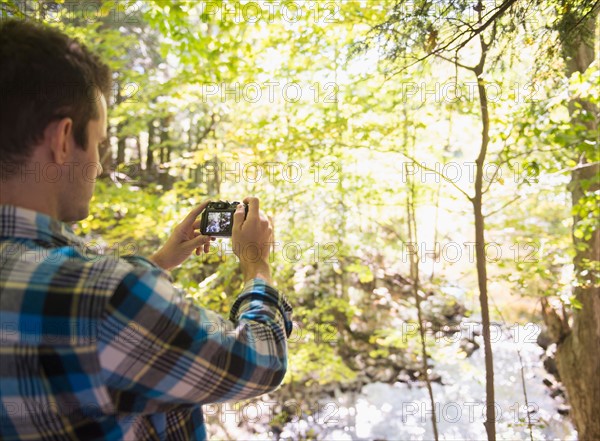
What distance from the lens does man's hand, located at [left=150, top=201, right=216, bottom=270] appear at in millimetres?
1377

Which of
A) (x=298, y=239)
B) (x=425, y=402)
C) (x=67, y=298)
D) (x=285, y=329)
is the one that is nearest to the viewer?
(x=67, y=298)

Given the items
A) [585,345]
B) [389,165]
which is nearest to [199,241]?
[389,165]

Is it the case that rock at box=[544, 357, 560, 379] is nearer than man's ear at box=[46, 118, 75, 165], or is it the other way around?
man's ear at box=[46, 118, 75, 165]

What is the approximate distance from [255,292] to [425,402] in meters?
7.86

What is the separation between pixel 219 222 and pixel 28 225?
0.71 m

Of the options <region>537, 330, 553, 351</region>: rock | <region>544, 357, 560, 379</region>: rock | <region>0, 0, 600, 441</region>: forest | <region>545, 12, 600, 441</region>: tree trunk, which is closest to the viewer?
<region>0, 0, 600, 441</region>: forest

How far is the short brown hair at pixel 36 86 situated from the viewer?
75 centimetres

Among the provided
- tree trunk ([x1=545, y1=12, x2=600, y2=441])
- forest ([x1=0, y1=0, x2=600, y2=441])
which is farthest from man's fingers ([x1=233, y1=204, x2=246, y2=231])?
tree trunk ([x1=545, y1=12, x2=600, y2=441])

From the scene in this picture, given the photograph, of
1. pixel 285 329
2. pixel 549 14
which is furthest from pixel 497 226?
pixel 285 329

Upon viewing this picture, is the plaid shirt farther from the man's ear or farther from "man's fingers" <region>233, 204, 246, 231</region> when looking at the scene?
"man's fingers" <region>233, 204, 246, 231</region>

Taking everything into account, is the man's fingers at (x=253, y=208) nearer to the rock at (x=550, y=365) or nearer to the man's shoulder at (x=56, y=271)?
the man's shoulder at (x=56, y=271)

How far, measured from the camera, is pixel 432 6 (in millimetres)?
2145

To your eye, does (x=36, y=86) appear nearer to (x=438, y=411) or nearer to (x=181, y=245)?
(x=181, y=245)

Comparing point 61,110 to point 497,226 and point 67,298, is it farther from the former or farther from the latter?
point 497,226
